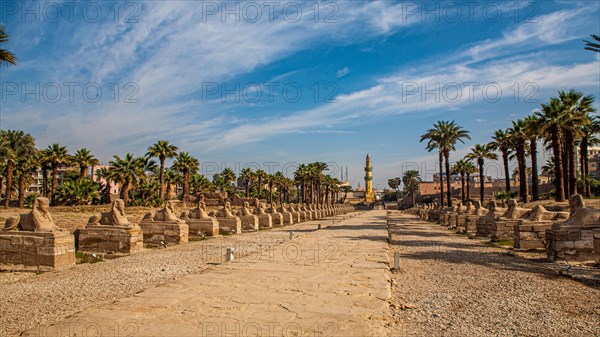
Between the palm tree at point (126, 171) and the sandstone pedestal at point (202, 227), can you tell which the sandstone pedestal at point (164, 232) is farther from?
the palm tree at point (126, 171)

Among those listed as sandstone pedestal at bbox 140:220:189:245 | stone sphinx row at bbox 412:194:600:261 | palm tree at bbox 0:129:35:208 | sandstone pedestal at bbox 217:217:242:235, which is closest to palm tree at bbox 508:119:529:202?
stone sphinx row at bbox 412:194:600:261

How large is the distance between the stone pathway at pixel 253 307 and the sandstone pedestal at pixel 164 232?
295 inches

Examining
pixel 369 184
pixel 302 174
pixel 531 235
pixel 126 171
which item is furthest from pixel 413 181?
pixel 531 235

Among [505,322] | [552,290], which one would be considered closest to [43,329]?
[505,322]

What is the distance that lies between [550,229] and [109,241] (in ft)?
42.1

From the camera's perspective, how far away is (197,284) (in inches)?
285

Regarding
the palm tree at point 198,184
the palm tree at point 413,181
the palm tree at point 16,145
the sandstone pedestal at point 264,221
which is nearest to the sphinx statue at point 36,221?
the sandstone pedestal at point 264,221

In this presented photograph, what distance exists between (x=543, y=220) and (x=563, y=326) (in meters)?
10.2

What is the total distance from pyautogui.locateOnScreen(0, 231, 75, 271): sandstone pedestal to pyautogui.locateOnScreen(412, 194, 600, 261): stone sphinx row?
12.4 m

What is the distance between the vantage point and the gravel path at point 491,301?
5.11m

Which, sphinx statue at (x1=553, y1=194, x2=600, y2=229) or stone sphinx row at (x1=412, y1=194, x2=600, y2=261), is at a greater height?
sphinx statue at (x1=553, y1=194, x2=600, y2=229)

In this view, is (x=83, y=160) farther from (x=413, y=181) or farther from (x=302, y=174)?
(x=413, y=181)

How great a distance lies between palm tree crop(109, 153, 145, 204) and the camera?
40.7 m

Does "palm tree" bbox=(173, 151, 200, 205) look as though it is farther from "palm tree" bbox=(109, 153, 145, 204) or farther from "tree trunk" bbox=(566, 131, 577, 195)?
"tree trunk" bbox=(566, 131, 577, 195)
